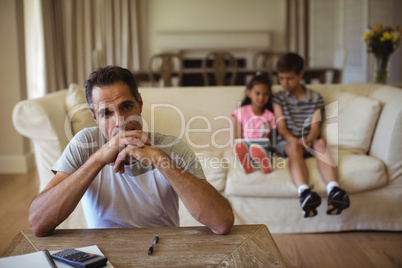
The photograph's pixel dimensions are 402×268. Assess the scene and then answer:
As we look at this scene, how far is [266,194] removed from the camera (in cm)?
252

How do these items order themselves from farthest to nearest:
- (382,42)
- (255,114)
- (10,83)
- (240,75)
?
1. (240,75)
2. (10,83)
3. (382,42)
4. (255,114)

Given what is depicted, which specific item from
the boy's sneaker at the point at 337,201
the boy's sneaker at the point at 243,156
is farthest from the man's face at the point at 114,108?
the boy's sneaker at the point at 337,201

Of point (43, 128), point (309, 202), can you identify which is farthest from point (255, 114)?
point (43, 128)

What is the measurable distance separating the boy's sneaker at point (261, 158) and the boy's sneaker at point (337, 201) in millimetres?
352

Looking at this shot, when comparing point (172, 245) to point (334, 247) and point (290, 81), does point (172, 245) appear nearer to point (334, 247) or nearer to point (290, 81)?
point (334, 247)

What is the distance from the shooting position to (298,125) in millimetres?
2912

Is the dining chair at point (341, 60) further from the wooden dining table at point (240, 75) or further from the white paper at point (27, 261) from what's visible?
the white paper at point (27, 261)

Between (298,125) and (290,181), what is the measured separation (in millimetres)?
531

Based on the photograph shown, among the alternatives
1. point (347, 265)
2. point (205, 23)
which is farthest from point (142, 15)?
point (347, 265)

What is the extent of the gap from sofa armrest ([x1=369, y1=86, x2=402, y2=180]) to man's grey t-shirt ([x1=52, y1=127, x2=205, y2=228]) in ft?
5.22

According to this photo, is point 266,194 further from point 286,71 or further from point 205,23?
point 205,23

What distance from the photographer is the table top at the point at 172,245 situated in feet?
3.49

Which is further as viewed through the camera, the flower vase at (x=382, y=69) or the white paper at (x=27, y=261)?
the flower vase at (x=382, y=69)

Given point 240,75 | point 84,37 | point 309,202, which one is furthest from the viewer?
point 84,37
